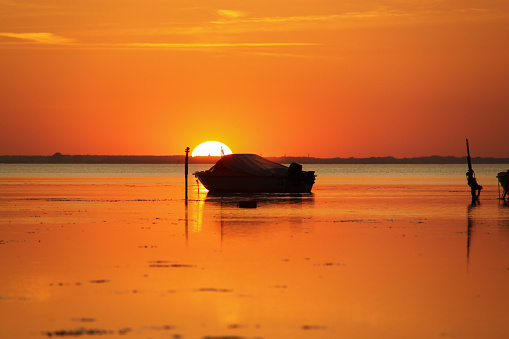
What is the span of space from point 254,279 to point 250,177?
40609mm

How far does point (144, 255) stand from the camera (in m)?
19.9

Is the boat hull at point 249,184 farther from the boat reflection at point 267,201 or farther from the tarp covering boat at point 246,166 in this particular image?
the boat reflection at point 267,201

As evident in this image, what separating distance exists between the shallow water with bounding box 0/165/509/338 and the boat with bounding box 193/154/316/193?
1012 inches

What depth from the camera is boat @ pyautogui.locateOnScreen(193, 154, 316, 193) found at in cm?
5672

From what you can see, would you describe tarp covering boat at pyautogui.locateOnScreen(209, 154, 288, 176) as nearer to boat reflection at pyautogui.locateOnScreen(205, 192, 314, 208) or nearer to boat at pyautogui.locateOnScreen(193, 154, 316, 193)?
boat at pyautogui.locateOnScreen(193, 154, 316, 193)

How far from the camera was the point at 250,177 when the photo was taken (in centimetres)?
5650

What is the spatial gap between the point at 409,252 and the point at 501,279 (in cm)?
471

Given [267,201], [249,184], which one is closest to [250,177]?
[249,184]

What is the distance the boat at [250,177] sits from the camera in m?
56.7

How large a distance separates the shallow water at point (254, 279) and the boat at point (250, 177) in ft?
84.3

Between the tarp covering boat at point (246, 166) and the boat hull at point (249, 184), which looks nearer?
the boat hull at point (249, 184)

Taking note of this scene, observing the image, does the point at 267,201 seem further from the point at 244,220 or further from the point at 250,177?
the point at 244,220

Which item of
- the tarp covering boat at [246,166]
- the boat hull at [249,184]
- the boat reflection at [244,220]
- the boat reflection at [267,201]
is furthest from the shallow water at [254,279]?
the tarp covering boat at [246,166]

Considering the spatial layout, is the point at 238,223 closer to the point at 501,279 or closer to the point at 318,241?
the point at 318,241
